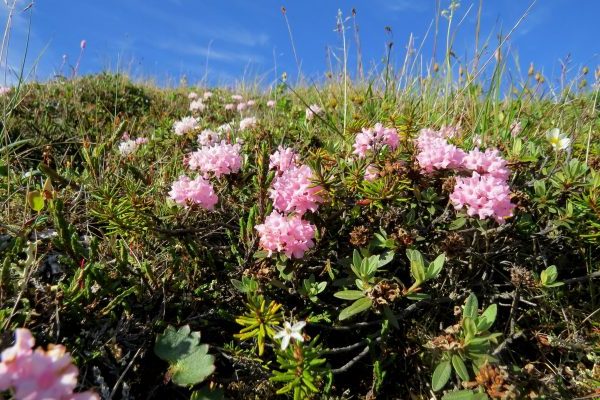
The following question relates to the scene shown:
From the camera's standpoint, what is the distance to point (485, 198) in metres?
1.66

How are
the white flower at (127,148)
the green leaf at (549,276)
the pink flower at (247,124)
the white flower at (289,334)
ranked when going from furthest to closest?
the pink flower at (247,124)
the white flower at (127,148)
the green leaf at (549,276)
the white flower at (289,334)

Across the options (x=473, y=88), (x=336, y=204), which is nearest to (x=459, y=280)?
(x=336, y=204)

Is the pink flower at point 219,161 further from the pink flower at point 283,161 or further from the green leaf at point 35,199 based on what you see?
the green leaf at point 35,199

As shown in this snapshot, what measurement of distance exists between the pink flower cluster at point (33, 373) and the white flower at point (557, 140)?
248cm

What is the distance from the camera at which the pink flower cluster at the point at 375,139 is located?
210cm

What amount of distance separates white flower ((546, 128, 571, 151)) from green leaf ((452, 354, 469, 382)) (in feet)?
5.08

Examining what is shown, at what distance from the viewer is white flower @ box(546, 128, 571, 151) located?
2.44m

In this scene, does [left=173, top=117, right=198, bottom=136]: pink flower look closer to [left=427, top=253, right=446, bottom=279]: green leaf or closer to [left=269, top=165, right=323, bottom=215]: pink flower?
[left=269, top=165, right=323, bottom=215]: pink flower

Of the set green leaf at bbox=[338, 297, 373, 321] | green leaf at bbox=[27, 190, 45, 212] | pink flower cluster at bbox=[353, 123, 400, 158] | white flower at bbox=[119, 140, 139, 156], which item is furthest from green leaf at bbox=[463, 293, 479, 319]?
white flower at bbox=[119, 140, 139, 156]

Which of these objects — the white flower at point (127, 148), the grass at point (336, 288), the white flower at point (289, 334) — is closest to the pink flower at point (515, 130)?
the grass at point (336, 288)

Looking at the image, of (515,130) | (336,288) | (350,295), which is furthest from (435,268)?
(515,130)

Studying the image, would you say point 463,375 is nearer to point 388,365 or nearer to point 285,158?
point 388,365

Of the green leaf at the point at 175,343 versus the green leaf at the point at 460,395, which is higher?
the green leaf at the point at 175,343

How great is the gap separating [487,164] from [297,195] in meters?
0.80
